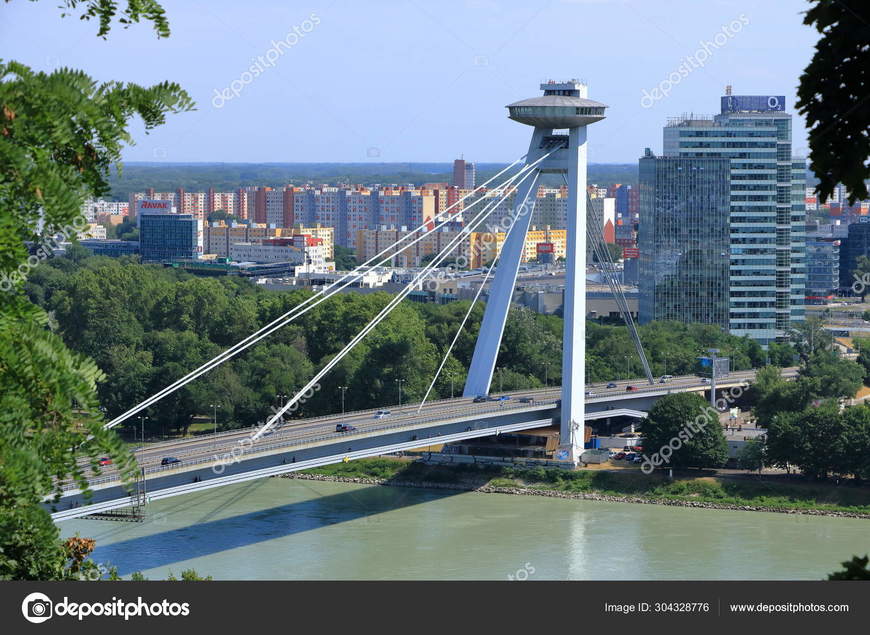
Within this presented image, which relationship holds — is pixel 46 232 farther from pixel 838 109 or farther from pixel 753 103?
pixel 753 103

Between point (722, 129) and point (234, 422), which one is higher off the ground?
point (722, 129)

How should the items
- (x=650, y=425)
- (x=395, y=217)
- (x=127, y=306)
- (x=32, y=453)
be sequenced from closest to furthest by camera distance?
(x=32, y=453), (x=650, y=425), (x=127, y=306), (x=395, y=217)

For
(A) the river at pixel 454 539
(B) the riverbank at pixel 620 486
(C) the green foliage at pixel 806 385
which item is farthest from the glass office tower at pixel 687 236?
(A) the river at pixel 454 539

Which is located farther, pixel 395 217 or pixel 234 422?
pixel 395 217

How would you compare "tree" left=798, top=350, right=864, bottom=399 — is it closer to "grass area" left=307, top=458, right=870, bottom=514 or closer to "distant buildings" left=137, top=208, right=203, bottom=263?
"grass area" left=307, top=458, right=870, bottom=514

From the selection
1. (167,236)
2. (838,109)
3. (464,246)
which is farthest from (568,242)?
(167,236)

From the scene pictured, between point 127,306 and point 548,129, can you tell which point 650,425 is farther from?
point 127,306
